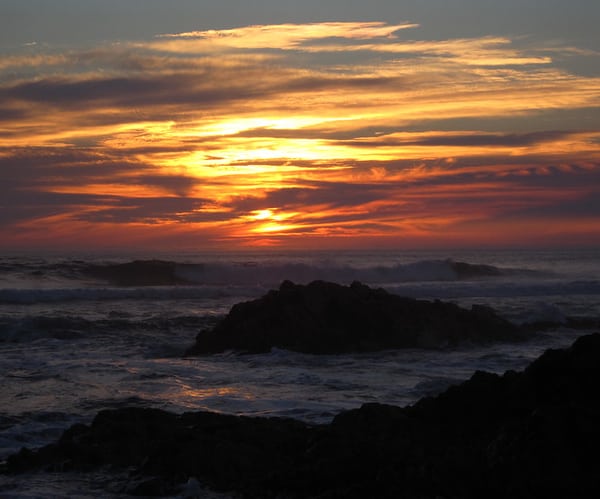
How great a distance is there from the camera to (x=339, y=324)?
19.4 meters

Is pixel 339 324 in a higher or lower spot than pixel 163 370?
higher

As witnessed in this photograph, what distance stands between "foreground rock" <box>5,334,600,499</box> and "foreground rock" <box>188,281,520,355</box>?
29.7ft

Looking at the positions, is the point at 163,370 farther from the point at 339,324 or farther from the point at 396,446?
the point at 396,446

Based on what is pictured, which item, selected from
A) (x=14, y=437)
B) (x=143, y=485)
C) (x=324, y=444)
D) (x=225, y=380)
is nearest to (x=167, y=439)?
(x=143, y=485)

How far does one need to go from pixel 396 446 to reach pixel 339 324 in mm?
11754

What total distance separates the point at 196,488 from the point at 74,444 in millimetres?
1878

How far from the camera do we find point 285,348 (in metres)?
18.3

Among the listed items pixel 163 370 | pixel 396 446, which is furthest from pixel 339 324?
pixel 396 446

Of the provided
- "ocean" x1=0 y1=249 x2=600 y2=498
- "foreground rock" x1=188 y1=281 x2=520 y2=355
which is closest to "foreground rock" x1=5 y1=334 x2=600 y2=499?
"ocean" x1=0 y1=249 x2=600 y2=498

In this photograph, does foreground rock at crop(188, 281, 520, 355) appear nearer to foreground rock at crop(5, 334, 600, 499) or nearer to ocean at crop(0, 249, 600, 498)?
ocean at crop(0, 249, 600, 498)

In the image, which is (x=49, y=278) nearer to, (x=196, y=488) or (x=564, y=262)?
(x=196, y=488)

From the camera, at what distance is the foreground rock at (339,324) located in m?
18.7

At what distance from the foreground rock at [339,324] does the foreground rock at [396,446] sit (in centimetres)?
907

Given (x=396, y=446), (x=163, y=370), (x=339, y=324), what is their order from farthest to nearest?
(x=339, y=324), (x=163, y=370), (x=396, y=446)
